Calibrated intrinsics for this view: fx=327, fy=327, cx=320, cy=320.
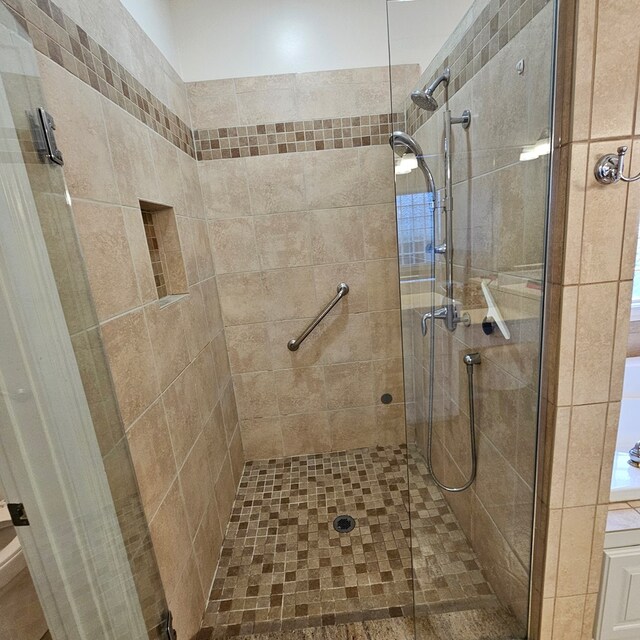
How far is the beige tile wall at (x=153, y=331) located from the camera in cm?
85

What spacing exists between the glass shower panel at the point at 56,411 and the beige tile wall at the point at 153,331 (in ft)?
0.30

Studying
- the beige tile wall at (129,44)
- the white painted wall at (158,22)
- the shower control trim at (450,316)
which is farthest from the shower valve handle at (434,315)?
the white painted wall at (158,22)

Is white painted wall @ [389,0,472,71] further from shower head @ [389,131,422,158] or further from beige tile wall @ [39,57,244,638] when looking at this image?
beige tile wall @ [39,57,244,638]

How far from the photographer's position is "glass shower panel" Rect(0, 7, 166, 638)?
571 millimetres

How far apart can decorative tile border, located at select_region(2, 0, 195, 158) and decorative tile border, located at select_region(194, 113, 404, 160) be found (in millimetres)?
458

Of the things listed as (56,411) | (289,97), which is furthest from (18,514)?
(289,97)

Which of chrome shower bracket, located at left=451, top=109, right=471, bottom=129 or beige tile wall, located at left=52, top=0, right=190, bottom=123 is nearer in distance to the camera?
beige tile wall, located at left=52, top=0, right=190, bottom=123

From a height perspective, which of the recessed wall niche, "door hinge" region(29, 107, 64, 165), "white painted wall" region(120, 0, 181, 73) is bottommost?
the recessed wall niche

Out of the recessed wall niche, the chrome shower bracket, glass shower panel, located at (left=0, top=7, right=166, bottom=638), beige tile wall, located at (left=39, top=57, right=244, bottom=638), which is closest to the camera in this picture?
glass shower panel, located at (left=0, top=7, right=166, bottom=638)

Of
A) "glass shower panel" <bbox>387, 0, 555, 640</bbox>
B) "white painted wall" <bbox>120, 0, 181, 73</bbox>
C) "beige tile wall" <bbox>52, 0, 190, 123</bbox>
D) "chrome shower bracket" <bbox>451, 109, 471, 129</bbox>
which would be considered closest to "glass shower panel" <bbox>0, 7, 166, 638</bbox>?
"beige tile wall" <bbox>52, 0, 190, 123</bbox>

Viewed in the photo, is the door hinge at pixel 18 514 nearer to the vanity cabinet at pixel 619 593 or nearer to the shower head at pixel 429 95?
the vanity cabinet at pixel 619 593

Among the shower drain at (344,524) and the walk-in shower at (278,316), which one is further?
the shower drain at (344,524)

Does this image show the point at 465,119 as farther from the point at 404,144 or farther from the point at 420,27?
the point at 420,27

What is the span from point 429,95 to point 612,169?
0.87 m
